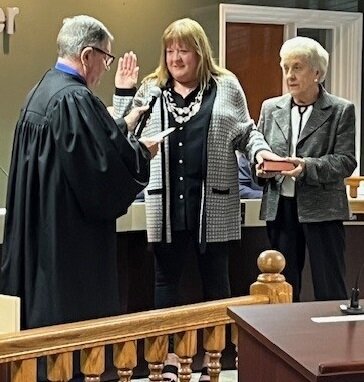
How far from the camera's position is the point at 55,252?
242cm

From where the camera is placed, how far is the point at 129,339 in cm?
189

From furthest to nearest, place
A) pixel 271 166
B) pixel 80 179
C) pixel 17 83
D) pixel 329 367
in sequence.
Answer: pixel 17 83 → pixel 271 166 → pixel 80 179 → pixel 329 367

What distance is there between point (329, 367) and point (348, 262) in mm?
2615

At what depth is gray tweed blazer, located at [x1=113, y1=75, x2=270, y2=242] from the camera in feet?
9.45

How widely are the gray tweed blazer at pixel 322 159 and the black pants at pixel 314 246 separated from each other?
40mm

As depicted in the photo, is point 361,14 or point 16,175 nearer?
point 16,175

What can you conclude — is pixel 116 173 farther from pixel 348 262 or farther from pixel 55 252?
pixel 348 262

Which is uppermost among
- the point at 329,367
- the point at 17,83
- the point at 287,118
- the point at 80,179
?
the point at 17,83

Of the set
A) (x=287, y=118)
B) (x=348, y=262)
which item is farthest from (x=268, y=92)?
(x=287, y=118)

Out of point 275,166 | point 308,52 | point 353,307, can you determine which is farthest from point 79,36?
point 353,307

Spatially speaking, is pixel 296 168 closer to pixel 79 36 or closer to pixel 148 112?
pixel 148 112

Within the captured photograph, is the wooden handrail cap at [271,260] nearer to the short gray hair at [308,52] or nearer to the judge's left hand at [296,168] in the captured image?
the judge's left hand at [296,168]

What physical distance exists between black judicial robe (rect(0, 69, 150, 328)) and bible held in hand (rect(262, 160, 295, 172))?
510mm

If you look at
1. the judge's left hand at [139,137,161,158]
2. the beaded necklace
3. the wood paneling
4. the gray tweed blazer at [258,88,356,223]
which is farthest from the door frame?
the judge's left hand at [139,137,161,158]
